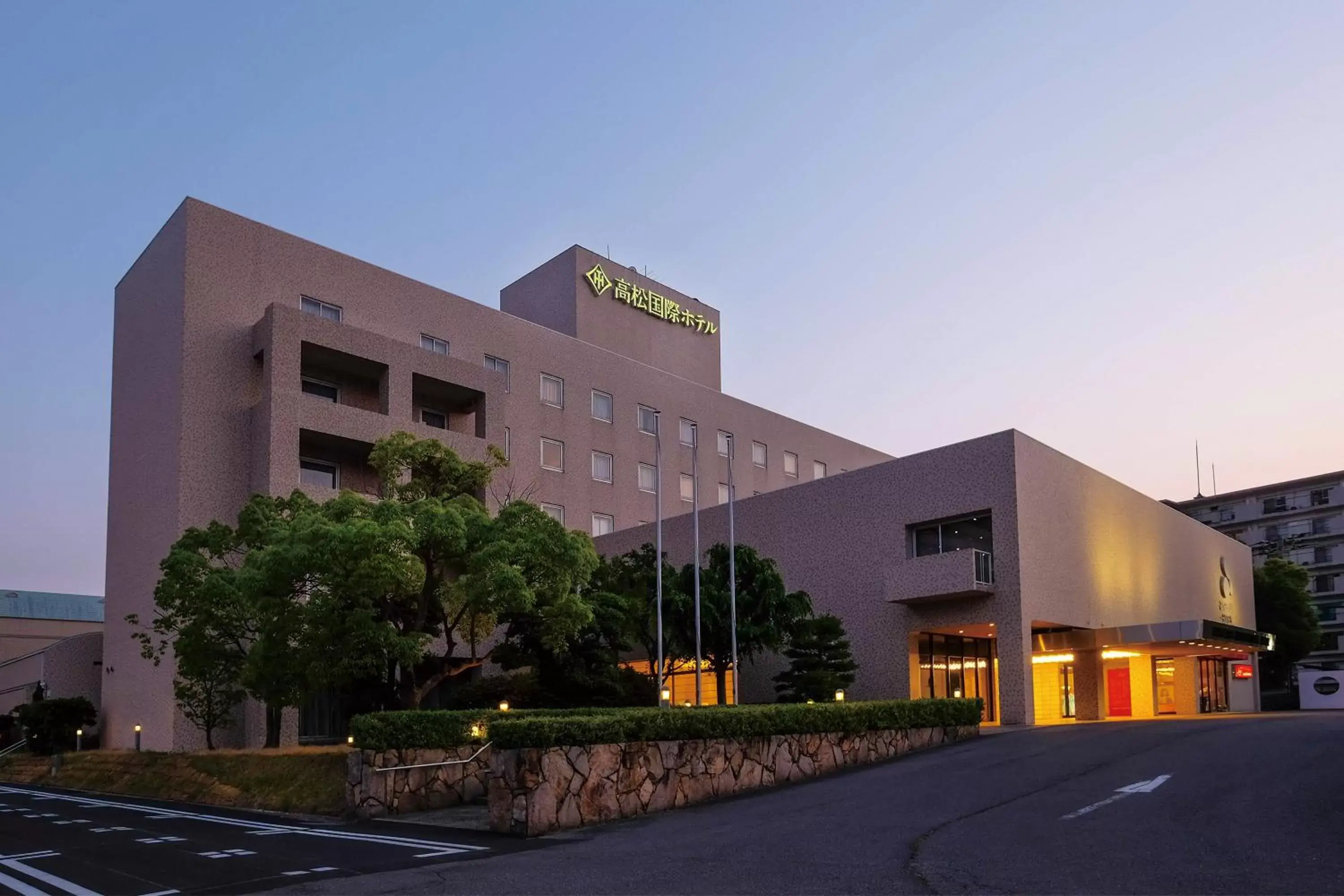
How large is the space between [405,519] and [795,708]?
9249mm

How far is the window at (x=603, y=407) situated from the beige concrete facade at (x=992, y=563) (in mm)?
7167

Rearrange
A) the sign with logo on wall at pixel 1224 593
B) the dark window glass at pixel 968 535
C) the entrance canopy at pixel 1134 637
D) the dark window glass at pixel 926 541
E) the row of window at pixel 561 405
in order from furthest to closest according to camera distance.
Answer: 1. the sign with logo on wall at pixel 1224 593
2. the row of window at pixel 561 405
3. the entrance canopy at pixel 1134 637
4. the dark window glass at pixel 926 541
5. the dark window glass at pixel 968 535

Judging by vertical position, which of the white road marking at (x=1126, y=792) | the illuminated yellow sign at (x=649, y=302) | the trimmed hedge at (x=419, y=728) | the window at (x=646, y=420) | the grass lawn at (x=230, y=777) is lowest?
the grass lawn at (x=230, y=777)

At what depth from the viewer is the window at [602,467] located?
50.8 meters

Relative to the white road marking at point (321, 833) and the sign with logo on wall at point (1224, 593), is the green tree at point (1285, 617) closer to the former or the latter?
the sign with logo on wall at point (1224, 593)

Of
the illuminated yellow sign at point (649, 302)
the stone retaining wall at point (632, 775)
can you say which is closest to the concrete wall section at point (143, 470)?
the illuminated yellow sign at point (649, 302)

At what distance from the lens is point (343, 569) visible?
23531 mm

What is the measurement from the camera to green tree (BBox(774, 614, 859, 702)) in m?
33.5

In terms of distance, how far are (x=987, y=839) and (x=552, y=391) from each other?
3759cm

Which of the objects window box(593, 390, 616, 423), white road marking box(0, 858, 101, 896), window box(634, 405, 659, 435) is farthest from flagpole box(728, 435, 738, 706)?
window box(634, 405, 659, 435)

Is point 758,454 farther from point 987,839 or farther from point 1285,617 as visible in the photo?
point 987,839

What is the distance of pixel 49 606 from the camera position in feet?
231

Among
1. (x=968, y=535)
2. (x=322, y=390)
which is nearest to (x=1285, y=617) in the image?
(x=968, y=535)

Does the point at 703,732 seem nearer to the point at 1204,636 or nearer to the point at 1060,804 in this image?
the point at 1060,804
